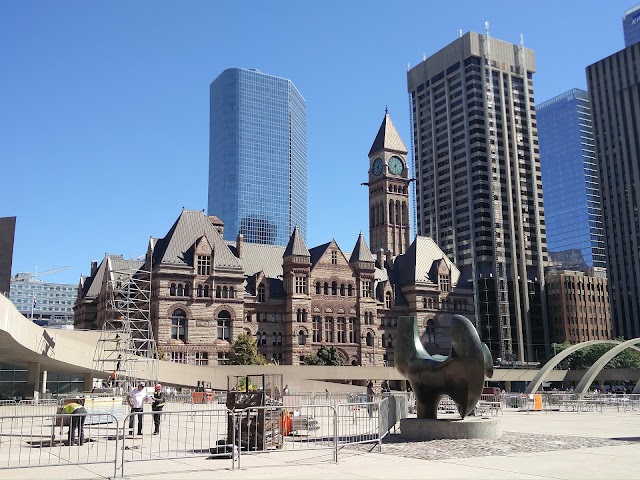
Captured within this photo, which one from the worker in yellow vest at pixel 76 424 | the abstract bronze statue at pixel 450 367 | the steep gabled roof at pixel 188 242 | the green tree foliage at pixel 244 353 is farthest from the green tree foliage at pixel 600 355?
the worker in yellow vest at pixel 76 424

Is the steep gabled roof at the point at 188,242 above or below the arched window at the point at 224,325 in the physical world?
above

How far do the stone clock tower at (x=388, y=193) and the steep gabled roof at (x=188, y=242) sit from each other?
42.7 m

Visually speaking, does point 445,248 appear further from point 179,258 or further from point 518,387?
point 179,258

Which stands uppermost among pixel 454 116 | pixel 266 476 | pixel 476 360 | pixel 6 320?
pixel 454 116

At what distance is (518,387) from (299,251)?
47.2 metres

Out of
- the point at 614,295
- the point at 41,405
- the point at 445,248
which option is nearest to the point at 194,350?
the point at 41,405

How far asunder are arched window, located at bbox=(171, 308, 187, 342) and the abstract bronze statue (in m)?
62.3

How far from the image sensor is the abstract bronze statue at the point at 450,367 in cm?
2155

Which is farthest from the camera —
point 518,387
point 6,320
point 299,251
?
point 518,387

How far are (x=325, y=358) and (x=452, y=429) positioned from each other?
219 ft

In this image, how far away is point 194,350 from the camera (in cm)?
8275

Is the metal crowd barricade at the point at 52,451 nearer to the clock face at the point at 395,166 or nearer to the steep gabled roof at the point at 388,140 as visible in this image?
the clock face at the point at 395,166

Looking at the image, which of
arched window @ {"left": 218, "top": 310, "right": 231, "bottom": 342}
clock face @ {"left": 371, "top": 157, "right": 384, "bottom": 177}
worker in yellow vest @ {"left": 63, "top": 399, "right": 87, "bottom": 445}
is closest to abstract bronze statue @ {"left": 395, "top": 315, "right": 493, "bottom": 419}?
worker in yellow vest @ {"left": 63, "top": 399, "right": 87, "bottom": 445}

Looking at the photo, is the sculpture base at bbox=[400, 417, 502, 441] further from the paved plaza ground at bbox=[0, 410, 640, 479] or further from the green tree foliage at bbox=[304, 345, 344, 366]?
the green tree foliage at bbox=[304, 345, 344, 366]
